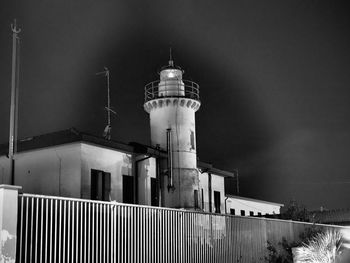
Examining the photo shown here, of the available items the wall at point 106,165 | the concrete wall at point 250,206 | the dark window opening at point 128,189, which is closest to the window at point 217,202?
the concrete wall at point 250,206

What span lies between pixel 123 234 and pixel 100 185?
12.9 meters

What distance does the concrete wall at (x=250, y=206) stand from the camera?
44.4 metres

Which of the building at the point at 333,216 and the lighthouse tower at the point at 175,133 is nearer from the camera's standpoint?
the lighthouse tower at the point at 175,133

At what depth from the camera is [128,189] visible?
2741 cm

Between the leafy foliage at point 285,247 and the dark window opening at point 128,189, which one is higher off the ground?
the dark window opening at point 128,189

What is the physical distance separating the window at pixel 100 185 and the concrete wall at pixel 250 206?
18228 mm

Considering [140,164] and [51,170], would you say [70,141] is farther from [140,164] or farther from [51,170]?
[140,164]

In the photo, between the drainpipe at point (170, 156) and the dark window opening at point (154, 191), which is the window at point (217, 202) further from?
the dark window opening at point (154, 191)

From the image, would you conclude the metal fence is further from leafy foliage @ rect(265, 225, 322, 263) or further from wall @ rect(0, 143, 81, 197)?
wall @ rect(0, 143, 81, 197)

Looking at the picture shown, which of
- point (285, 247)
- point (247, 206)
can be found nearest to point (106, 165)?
point (285, 247)

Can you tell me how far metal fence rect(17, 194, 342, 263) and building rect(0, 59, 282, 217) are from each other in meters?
9.31

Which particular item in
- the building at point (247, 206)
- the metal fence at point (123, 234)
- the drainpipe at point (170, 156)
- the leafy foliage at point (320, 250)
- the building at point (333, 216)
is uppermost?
the drainpipe at point (170, 156)

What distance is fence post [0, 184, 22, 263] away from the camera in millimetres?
9250

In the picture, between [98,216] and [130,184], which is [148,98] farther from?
[98,216]
